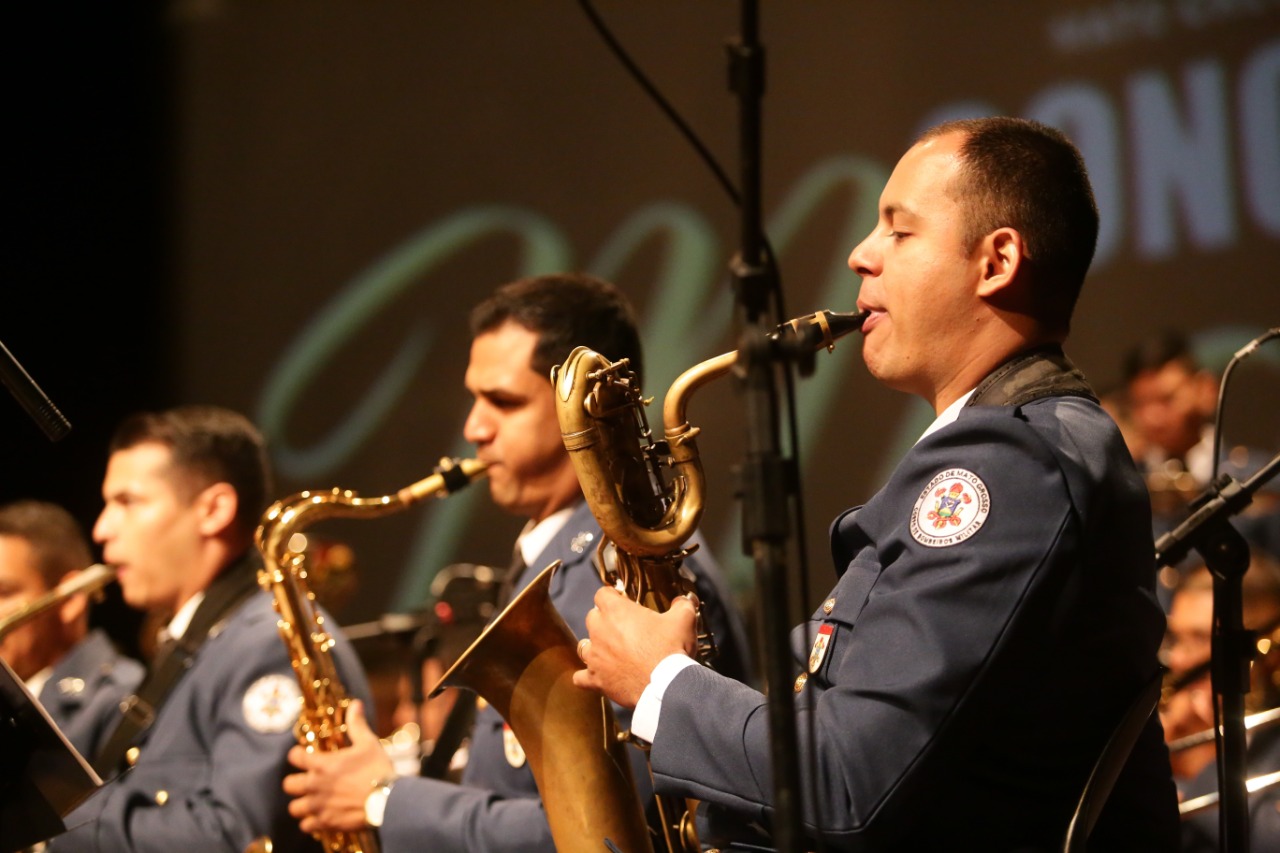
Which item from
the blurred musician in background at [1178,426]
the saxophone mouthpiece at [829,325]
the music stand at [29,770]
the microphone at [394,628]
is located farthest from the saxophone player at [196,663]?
the blurred musician in background at [1178,426]

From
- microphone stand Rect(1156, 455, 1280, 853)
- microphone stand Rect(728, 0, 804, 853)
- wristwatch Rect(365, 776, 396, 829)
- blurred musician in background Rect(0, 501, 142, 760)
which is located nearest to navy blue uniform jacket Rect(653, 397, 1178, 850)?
microphone stand Rect(728, 0, 804, 853)

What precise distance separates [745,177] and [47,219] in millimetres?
5747

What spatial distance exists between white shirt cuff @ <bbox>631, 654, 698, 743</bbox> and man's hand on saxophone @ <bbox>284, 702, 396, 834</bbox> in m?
1.10

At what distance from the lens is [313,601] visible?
138 inches

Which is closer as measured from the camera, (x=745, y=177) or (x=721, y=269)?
(x=745, y=177)

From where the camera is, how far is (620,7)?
6.60 meters

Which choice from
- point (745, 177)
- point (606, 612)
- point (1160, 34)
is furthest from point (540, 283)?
point (1160, 34)

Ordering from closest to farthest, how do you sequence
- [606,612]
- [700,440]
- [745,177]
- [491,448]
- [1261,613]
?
[745,177] → [606,612] → [491,448] → [1261,613] → [700,440]

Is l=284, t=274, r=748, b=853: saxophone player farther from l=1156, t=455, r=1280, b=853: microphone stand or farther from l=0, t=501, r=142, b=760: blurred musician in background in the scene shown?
l=0, t=501, r=142, b=760: blurred musician in background

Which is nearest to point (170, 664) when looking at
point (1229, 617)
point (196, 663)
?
point (196, 663)

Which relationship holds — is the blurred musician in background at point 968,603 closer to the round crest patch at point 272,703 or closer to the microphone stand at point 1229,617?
the microphone stand at point 1229,617

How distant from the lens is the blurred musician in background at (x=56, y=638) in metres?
4.12

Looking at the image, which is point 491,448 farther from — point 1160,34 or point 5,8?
point 5,8

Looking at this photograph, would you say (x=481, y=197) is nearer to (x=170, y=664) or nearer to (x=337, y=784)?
(x=170, y=664)
